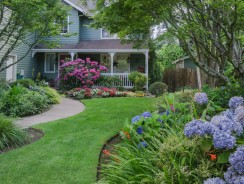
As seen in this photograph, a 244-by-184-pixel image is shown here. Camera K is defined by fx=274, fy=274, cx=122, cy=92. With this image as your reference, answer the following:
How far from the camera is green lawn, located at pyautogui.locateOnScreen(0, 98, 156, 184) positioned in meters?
4.27

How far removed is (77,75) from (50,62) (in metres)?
5.48

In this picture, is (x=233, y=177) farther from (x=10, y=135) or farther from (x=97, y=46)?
(x=97, y=46)

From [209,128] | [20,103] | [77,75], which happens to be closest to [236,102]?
[209,128]

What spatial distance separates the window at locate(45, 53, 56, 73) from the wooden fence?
29.6 ft

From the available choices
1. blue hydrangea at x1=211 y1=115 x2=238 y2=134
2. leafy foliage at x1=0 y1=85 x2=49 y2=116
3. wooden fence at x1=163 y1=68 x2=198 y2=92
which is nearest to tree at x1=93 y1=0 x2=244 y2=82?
blue hydrangea at x1=211 y1=115 x2=238 y2=134

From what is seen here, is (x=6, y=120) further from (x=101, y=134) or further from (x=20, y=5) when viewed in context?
(x=20, y=5)

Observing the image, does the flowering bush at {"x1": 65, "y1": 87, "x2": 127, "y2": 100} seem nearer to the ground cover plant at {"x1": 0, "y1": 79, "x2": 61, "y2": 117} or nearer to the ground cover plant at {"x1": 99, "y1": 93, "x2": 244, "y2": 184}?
the ground cover plant at {"x1": 0, "y1": 79, "x2": 61, "y2": 117}

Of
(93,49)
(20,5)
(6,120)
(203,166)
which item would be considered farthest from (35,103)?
(93,49)

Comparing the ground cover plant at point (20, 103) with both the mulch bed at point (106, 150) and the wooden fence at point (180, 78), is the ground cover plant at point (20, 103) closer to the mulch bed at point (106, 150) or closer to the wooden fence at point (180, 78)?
the mulch bed at point (106, 150)

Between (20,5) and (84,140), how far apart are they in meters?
5.65

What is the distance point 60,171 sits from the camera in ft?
14.6

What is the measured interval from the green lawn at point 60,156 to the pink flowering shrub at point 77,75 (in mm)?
10256

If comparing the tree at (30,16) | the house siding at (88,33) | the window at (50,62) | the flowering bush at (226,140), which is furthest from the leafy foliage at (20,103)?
the house siding at (88,33)

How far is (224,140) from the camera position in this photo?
244 centimetres
